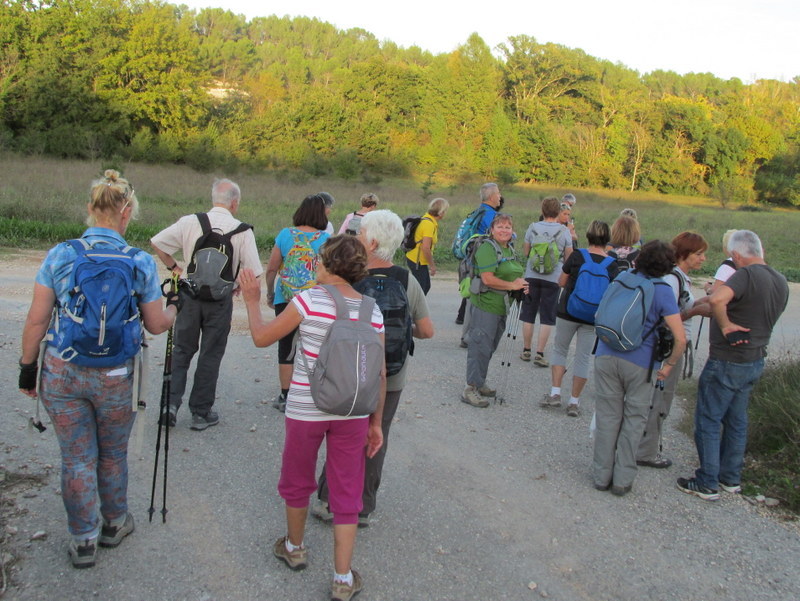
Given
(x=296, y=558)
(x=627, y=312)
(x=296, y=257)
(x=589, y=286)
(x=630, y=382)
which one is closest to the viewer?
(x=296, y=558)

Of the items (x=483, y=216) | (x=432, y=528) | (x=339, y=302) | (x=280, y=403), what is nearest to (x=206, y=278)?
(x=280, y=403)

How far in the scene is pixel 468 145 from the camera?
63.6m

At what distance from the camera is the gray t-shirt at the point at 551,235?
7453 millimetres

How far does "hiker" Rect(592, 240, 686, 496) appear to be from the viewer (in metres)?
4.64

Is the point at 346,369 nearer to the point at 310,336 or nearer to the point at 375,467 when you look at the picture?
the point at 310,336

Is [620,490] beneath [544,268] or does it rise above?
beneath

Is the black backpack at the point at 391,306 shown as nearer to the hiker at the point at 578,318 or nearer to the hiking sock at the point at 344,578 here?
the hiking sock at the point at 344,578

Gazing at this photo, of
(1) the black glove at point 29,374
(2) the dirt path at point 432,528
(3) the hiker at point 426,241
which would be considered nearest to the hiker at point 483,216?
(3) the hiker at point 426,241

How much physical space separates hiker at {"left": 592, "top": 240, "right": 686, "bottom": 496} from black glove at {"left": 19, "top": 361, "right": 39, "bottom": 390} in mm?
3447

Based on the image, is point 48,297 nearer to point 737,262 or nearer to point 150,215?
point 737,262

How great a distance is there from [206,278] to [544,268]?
399 centimetres

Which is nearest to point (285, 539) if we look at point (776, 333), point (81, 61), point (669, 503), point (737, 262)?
point (669, 503)

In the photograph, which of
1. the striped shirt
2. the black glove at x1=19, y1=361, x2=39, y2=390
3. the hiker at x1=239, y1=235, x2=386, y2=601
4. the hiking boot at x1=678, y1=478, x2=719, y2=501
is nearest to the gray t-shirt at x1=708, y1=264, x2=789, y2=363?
the hiking boot at x1=678, y1=478, x2=719, y2=501

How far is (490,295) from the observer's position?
616cm
